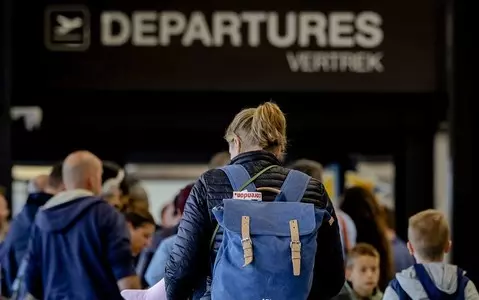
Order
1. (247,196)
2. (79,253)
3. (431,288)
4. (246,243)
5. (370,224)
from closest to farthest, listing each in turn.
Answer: (246,243)
(247,196)
(431,288)
(79,253)
(370,224)

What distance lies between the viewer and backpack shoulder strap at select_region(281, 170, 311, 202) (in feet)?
14.7

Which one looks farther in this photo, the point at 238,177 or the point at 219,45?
the point at 219,45

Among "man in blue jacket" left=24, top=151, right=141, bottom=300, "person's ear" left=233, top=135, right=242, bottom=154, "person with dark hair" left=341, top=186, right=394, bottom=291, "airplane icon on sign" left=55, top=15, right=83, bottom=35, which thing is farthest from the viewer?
"airplane icon on sign" left=55, top=15, right=83, bottom=35

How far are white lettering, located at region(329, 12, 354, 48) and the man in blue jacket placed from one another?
3.50m

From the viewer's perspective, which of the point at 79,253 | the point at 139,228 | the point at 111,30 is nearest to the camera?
the point at 79,253

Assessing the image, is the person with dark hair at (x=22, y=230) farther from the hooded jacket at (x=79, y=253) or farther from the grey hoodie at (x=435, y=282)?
the grey hoodie at (x=435, y=282)

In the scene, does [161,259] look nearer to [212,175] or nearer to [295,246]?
[212,175]

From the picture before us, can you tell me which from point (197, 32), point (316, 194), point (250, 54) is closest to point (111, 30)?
point (197, 32)

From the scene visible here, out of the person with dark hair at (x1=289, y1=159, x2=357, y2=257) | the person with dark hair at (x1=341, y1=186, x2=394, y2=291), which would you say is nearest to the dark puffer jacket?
the person with dark hair at (x1=289, y1=159, x2=357, y2=257)

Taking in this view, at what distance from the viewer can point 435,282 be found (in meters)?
5.36

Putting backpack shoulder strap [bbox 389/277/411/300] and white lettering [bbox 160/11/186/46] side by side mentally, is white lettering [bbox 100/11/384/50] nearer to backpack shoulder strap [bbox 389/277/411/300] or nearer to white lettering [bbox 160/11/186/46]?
white lettering [bbox 160/11/186/46]

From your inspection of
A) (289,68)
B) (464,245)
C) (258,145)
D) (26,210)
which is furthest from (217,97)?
(258,145)

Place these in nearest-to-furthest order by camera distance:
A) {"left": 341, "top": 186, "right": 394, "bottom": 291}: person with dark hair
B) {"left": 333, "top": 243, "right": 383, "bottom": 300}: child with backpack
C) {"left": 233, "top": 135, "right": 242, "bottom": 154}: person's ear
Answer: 1. {"left": 233, "top": 135, "right": 242, "bottom": 154}: person's ear
2. {"left": 333, "top": 243, "right": 383, "bottom": 300}: child with backpack
3. {"left": 341, "top": 186, "right": 394, "bottom": 291}: person with dark hair

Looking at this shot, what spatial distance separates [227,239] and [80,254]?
75.7 inches
